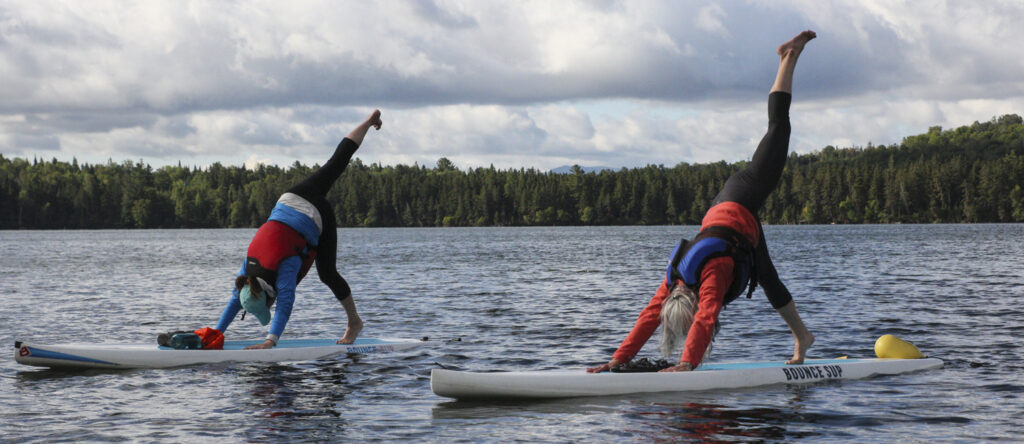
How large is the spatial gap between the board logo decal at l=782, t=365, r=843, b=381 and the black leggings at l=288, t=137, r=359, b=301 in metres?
7.41

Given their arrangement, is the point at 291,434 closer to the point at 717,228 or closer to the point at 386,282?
the point at 717,228

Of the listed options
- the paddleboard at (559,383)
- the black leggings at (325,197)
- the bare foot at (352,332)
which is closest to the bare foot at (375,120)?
the black leggings at (325,197)

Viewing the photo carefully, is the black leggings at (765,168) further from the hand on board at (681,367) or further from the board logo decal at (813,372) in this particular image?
the board logo decal at (813,372)

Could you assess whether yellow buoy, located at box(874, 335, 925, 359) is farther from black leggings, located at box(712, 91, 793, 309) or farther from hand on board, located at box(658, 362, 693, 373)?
hand on board, located at box(658, 362, 693, 373)

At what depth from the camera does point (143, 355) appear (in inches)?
665

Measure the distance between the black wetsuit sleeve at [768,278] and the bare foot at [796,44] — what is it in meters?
2.19

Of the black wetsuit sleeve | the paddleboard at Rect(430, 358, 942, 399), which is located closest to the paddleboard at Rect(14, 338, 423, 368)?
the paddleboard at Rect(430, 358, 942, 399)

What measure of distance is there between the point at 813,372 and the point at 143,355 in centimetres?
1066

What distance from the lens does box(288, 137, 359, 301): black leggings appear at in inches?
678

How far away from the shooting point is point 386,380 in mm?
15859

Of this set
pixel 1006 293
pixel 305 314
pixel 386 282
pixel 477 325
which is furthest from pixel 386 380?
pixel 386 282

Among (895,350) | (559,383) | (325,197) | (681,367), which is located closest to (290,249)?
(325,197)

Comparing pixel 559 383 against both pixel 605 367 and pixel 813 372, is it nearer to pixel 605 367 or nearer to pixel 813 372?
pixel 605 367

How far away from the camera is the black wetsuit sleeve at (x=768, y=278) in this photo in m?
12.7
